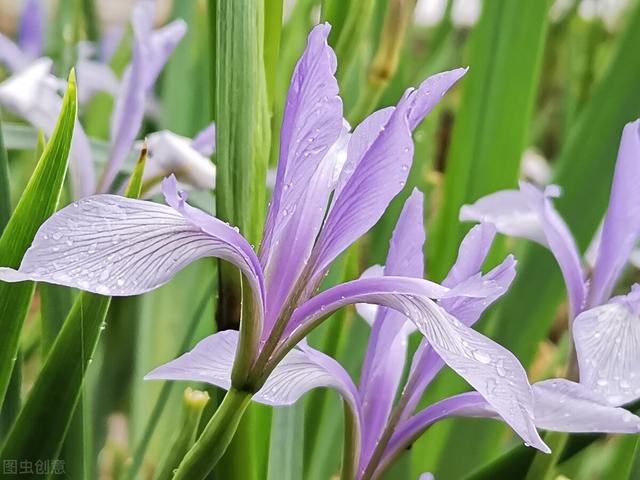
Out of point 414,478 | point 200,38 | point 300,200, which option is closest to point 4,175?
point 300,200

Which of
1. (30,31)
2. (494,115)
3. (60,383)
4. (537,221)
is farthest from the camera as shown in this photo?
(30,31)

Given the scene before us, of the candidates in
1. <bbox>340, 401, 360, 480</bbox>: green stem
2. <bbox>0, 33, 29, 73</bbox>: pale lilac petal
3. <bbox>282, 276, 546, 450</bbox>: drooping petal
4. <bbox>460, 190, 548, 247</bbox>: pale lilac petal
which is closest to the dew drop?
<bbox>282, 276, 546, 450</bbox>: drooping petal

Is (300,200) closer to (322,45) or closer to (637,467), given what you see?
(322,45)

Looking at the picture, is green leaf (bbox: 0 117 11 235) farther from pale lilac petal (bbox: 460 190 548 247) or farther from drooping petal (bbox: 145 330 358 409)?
pale lilac petal (bbox: 460 190 548 247)

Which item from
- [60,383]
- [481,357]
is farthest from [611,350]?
[60,383]

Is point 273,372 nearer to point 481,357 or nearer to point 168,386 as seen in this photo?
point 481,357

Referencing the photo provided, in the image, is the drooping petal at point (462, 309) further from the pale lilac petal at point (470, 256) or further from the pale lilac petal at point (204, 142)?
the pale lilac petal at point (204, 142)
